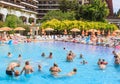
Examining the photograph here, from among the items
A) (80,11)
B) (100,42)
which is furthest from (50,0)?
(100,42)

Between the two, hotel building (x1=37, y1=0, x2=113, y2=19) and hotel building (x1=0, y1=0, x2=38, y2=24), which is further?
hotel building (x1=37, y1=0, x2=113, y2=19)

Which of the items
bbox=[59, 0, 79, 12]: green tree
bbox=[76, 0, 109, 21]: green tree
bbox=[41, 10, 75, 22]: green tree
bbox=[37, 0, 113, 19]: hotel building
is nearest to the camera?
bbox=[76, 0, 109, 21]: green tree

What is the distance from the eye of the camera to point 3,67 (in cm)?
2111

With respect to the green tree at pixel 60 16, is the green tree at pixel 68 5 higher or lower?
higher

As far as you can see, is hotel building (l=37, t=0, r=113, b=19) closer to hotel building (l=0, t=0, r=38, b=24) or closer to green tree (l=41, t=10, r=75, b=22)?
hotel building (l=0, t=0, r=38, b=24)

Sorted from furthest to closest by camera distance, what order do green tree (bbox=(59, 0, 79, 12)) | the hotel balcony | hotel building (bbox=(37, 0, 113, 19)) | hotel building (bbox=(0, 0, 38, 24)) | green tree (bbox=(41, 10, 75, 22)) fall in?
hotel building (bbox=(37, 0, 113, 19)) < green tree (bbox=(59, 0, 79, 12)) < green tree (bbox=(41, 10, 75, 22)) < the hotel balcony < hotel building (bbox=(0, 0, 38, 24))

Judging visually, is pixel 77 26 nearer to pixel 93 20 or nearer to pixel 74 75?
pixel 93 20

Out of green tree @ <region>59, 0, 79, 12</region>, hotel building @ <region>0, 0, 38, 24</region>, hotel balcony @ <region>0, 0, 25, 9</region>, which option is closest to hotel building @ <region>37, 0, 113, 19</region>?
hotel building @ <region>0, 0, 38, 24</region>

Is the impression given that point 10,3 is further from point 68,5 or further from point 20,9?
point 68,5

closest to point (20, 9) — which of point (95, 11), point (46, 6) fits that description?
point (95, 11)

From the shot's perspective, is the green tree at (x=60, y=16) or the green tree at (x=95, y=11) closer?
the green tree at (x=95, y=11)

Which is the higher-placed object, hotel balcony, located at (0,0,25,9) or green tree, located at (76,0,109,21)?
hotel balcony, located at (0,0,25,9)

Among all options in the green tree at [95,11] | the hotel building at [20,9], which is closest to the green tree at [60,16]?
the green tree at [95,11]

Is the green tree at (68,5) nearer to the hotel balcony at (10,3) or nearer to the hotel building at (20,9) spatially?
the hotel building at (20,9)
